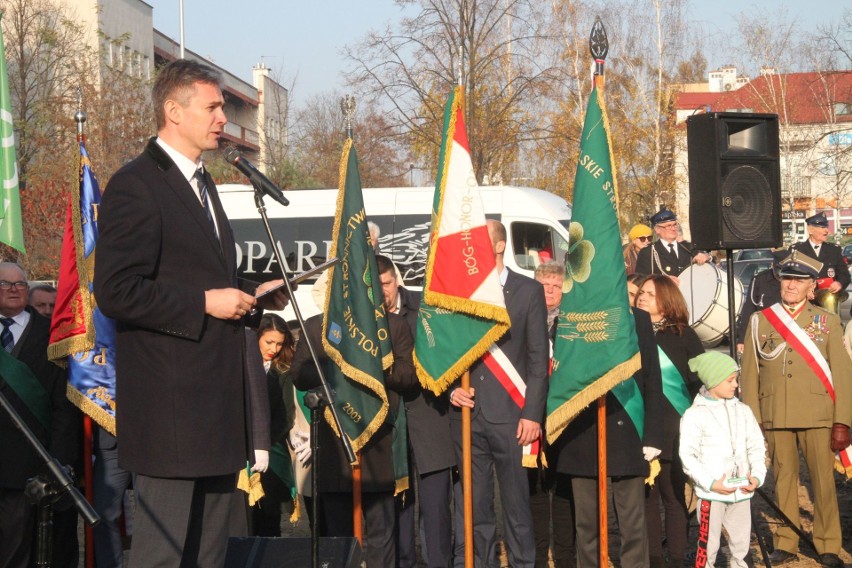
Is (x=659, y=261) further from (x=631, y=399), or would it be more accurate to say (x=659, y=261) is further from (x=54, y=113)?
(x=54, y=113)

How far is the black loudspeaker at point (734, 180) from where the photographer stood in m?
7.80

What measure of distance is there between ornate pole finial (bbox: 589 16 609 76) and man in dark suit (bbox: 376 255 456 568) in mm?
1733

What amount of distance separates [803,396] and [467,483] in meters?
2.62

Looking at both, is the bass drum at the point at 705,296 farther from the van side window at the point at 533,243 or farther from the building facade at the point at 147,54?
the building facade at the point at 147,54

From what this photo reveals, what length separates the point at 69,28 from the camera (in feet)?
91.1

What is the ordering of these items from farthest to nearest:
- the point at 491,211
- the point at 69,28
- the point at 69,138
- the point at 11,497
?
the point at 69,28 < the point at 69,138 < the point at 491,211 < the point at 11,497

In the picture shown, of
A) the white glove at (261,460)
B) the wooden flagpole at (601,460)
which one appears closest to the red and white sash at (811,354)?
the wooden flagpole at (601,460)

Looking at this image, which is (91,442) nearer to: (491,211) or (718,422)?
(718,422)

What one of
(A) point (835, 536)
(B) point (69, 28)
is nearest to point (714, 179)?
(A) point (835, 536)

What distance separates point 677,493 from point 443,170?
2.66 metres

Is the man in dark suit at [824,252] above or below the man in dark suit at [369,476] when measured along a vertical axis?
above

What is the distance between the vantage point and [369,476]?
21.5ft

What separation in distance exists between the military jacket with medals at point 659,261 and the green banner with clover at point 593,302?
19.8 feet

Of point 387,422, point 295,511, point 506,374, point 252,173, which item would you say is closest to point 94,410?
point 295,511
